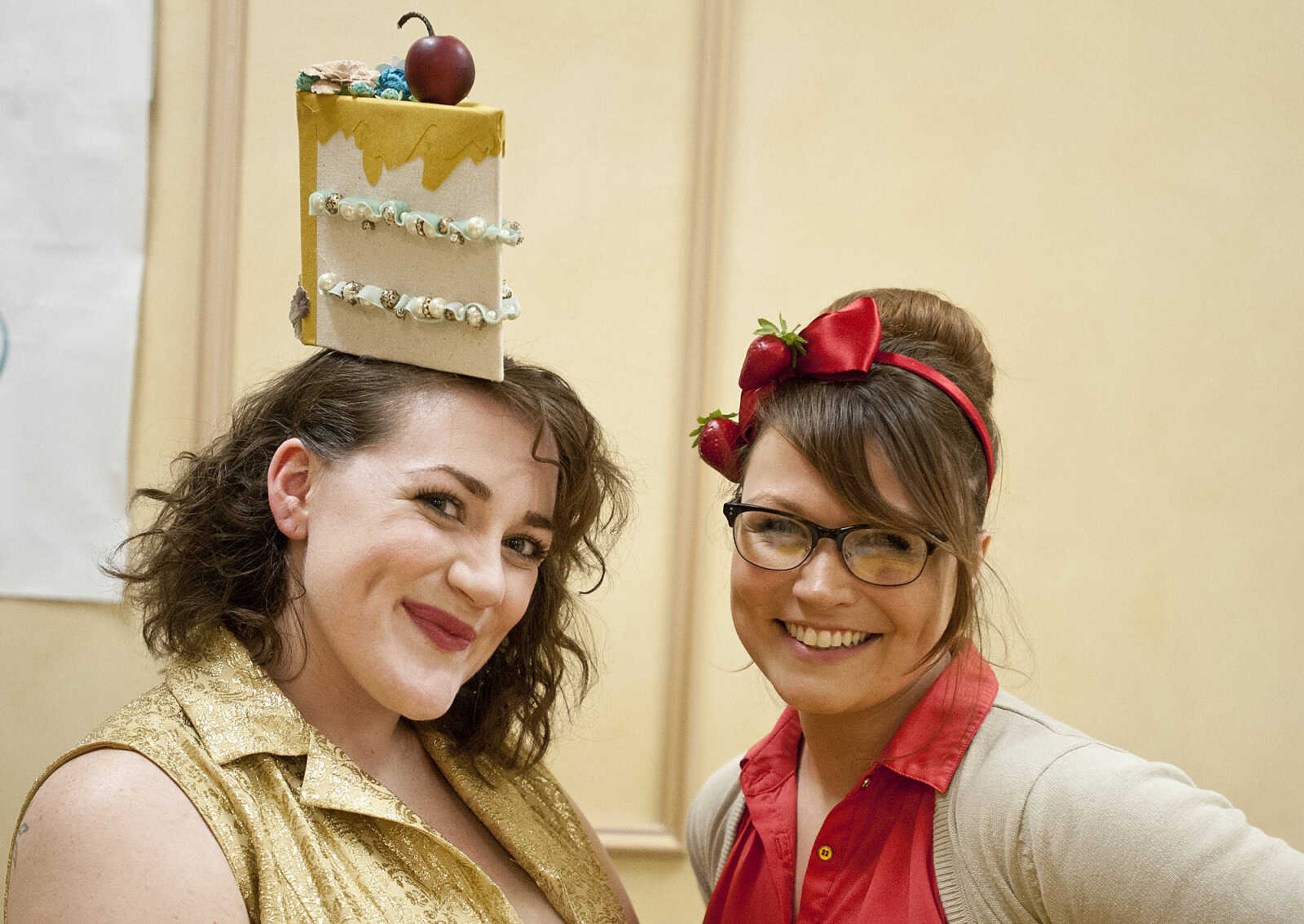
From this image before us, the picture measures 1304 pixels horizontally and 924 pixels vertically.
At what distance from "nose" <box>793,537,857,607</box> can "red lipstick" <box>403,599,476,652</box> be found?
16.3 inches

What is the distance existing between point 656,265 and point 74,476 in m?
1.17

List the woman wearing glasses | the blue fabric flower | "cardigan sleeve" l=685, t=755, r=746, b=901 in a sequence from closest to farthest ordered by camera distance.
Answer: the woman wearing glasses
the blue fabric flower
"cardigan sleeve" l=685, t=755, r=746, b=901

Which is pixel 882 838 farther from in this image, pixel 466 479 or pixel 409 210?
pixel 409 210

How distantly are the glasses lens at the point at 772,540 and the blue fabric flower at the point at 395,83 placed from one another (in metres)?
0.65

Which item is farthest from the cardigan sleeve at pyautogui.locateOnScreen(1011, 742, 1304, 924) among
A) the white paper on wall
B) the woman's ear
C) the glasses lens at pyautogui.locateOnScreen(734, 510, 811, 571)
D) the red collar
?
the white paper on wall

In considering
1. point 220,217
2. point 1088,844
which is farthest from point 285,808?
point 220,217

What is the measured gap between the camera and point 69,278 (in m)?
2.12

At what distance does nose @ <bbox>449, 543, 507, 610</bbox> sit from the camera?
A: 4.48 feet

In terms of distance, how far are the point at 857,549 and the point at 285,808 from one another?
72 cm

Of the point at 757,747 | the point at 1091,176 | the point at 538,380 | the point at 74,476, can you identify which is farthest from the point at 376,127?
the point at 1091,176

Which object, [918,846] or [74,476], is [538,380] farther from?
[74,476]

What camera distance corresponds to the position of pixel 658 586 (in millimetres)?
2219

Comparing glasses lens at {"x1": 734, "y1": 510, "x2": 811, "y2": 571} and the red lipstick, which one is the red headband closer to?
glasses lens at {"x1": 734, "y1": 510, "x2": 811, "y2": 571}

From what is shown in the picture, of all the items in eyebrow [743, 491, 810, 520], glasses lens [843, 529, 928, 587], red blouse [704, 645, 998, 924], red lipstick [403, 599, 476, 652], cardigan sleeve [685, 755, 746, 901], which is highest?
eyebrow [743, 491, 810, 520]
